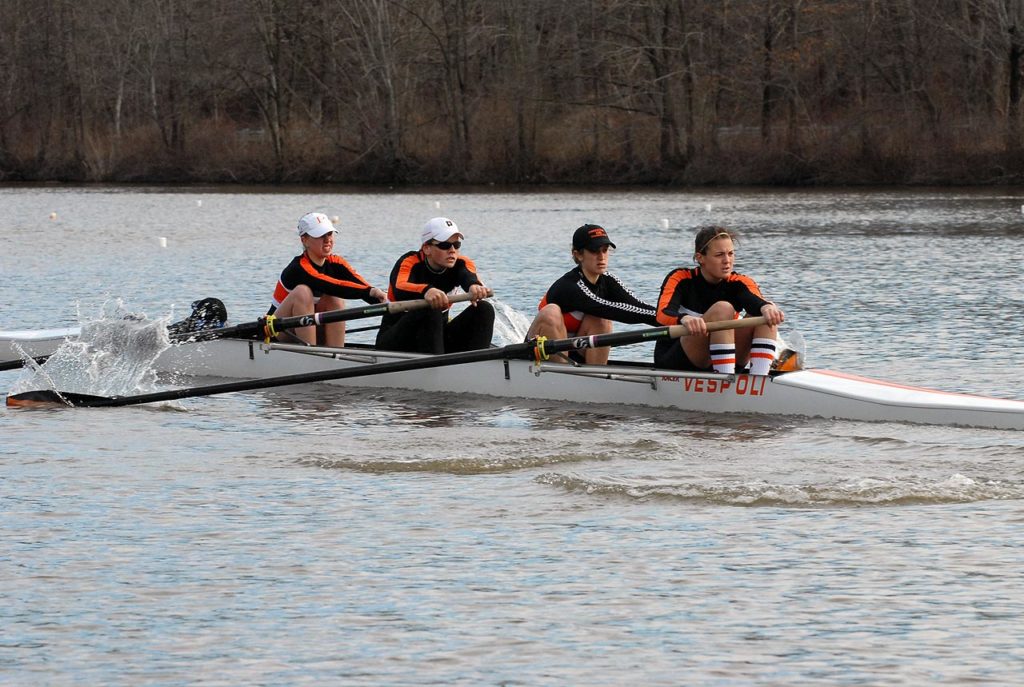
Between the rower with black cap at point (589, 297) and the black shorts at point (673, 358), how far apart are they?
0.17m

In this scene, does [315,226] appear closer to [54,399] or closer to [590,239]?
[54,399]

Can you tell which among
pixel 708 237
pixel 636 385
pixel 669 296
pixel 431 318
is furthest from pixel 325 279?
pixel 708 237

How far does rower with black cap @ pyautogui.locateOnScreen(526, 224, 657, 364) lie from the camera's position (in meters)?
10.8

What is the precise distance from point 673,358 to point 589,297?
695 mm

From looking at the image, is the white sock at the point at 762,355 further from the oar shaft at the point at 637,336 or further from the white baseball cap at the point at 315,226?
the white baseball cap at the point at 315,226

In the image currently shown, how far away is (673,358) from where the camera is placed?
10641 mm

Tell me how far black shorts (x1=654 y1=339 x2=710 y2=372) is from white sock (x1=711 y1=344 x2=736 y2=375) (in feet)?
0.46

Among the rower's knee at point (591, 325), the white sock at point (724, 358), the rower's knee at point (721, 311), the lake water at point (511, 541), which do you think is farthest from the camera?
the rower's knee at point (591, 325)

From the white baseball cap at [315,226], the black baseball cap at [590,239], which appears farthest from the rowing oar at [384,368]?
the white baseball cap at [315,226]

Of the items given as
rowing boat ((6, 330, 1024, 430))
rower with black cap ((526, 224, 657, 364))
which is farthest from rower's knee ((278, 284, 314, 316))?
rower with black cap ((526, 224, 657, 364))

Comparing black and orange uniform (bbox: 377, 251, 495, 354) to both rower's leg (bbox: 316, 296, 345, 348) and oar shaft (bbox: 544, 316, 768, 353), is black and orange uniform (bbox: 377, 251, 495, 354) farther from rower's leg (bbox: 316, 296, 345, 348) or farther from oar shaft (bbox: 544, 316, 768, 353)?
oar shaft (bbox: 544, 316, 768, 353)

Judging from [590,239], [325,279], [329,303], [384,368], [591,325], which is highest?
[590,239]

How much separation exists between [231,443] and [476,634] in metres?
4.41

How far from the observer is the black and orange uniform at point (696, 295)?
10211 mm
